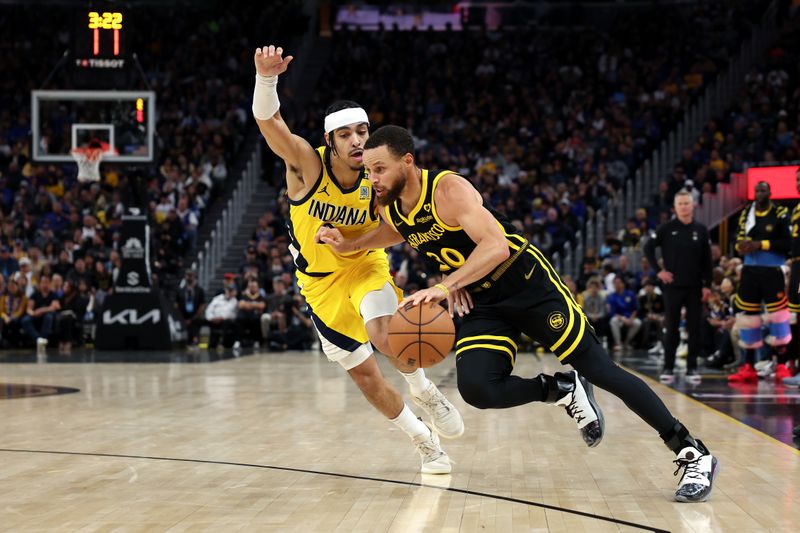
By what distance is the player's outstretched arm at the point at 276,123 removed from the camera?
5.89 meters

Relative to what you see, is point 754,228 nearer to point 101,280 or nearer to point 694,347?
point 694,347

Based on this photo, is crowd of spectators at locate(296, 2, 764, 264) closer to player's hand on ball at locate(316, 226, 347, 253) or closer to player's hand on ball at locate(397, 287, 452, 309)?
player's hand on ball at locate(316, 226, 347, 253)

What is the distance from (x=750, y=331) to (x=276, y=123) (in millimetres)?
7111

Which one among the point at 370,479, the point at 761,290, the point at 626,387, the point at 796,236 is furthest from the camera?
the point at 761,290

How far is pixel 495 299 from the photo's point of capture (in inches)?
211

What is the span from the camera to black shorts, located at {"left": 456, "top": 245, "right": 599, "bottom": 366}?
17.1ft

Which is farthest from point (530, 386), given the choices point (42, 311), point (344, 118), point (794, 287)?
point (42, 311)

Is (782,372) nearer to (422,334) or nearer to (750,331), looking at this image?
(750,331)

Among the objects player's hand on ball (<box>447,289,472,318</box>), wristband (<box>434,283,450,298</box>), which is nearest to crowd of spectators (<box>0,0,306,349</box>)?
player's hand on ball (<box>447,289,472,318</box>)

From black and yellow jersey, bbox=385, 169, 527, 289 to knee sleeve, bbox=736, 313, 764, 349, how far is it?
6.77 metres

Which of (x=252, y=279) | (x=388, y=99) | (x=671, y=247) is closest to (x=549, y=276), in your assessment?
(x=671, y=247)

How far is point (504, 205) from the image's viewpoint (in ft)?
69.8

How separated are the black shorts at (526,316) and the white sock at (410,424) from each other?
2.36 feet

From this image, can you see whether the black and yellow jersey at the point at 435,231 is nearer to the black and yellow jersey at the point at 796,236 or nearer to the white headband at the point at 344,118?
the white headband at the point at 344,118
